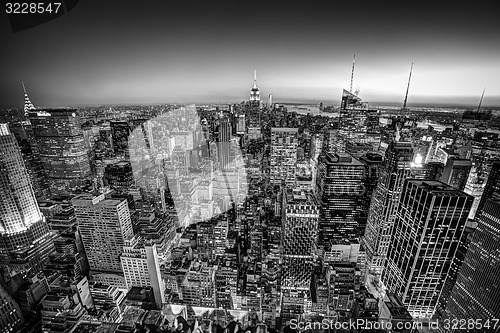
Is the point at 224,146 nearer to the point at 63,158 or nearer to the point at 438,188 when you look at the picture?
the point at 438,188

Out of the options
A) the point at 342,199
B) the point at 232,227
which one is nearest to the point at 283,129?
the point at 342,199

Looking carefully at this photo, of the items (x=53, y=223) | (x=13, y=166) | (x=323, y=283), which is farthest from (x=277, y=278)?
(x=13, y=166)

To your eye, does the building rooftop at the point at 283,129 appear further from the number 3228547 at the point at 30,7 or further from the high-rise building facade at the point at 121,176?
the number 3228547 at the point at 30,7

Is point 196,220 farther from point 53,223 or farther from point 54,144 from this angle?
point 54,144

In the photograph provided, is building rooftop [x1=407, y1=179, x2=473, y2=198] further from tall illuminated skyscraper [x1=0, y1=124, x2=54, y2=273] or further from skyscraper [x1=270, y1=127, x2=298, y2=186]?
tall illuminated skyscraper [x1=0, y1=124, x2=54, y2=273]

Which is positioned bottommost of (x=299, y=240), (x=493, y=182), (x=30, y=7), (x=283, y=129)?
(x=299, y=240)

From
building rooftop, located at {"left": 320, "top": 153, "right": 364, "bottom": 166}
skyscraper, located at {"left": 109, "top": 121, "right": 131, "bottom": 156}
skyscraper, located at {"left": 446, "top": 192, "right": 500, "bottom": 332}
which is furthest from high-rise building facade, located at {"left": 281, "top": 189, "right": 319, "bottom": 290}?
skyscraper, located at {"left": 109, "top": 121, "right": 131, "bottom": 156}
